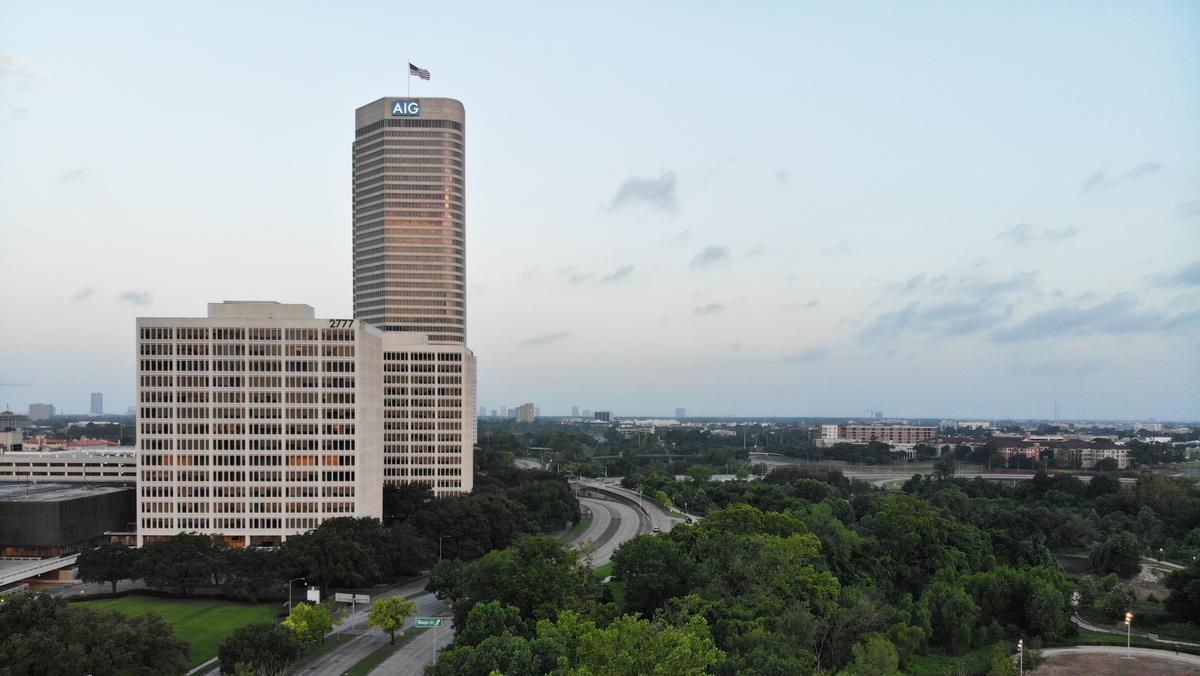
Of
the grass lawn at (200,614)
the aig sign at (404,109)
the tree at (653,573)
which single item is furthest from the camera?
the aig sign at (404,109)

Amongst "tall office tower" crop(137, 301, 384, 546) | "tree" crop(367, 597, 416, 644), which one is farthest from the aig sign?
"tree" crop(367, 597, 416, 644)

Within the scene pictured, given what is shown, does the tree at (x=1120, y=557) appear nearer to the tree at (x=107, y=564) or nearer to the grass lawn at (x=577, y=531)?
the grass lawn at (x=577, y=531)

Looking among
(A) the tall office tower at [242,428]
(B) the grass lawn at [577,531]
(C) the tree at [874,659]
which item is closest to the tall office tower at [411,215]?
(B) the grass lawn at [577,531]

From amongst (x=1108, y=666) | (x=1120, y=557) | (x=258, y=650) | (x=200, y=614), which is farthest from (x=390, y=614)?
(x=1120, y=557)

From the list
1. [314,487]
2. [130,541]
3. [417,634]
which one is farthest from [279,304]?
[417,634]

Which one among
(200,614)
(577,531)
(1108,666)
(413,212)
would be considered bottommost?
(577,531)

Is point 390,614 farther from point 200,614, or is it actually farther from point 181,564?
point 181,564
